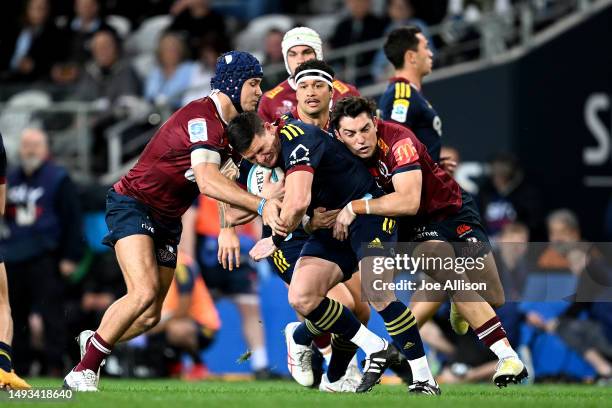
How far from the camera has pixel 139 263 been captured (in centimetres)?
1093

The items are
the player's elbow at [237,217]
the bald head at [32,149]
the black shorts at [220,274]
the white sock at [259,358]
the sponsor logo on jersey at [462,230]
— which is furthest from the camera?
the black shorts at [220,274]

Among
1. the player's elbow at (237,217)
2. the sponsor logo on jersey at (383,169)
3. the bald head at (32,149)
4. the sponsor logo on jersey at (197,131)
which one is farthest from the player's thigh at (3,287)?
the bald head at (32,149)

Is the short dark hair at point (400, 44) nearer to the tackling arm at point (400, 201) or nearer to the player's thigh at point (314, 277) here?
the tackling arm at point (400, 201)

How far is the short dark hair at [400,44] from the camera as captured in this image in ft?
42.1

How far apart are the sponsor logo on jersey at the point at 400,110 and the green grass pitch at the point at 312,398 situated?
2226 mm

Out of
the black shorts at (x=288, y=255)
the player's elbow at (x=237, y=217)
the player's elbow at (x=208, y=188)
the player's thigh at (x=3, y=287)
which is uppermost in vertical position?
the player's elbow at (x=208, y=188)

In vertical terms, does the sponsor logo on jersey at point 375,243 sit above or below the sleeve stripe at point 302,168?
below

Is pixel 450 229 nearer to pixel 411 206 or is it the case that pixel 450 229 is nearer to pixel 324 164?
pixel 411 206

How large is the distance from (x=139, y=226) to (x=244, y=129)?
1186 millimetres

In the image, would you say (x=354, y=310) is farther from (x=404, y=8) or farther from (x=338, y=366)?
(x=404, y=8)

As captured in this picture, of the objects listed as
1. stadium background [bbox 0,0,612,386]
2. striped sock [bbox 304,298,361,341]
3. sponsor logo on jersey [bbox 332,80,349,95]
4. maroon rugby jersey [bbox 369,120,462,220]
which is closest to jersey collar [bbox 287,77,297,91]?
sponsor logo on jersey [bbox 332,80,349,95]

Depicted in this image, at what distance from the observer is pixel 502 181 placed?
16.8m

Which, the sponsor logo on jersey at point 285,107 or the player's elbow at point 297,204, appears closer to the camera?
the player's elbow at point 297,204

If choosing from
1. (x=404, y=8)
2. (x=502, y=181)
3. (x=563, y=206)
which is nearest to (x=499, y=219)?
(x=502, y=181)
